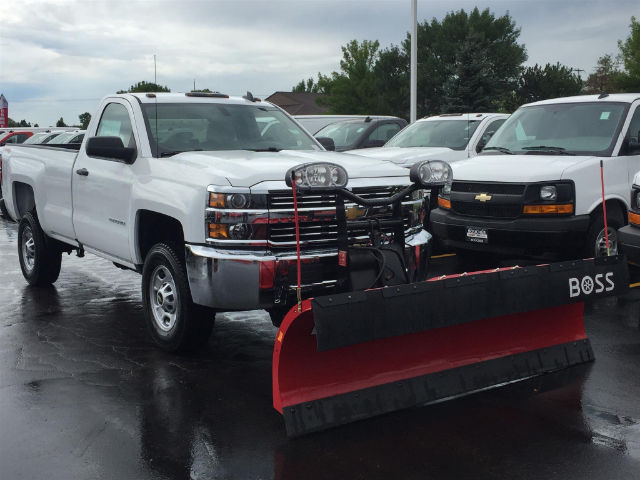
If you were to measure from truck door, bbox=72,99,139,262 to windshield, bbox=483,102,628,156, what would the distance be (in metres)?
4.66

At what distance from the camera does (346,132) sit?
51.0ft

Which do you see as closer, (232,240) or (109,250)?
(232,240)

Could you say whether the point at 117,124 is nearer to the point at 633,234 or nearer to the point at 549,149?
the point at 633,234

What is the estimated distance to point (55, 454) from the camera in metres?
4.25

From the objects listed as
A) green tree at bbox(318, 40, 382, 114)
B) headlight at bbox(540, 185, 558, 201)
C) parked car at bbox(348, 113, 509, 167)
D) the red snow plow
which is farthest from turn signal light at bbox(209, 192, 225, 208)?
green tree at bbox(318, 40, 382, 114)

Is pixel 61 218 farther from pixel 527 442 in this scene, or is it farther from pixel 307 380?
pixel 527 442

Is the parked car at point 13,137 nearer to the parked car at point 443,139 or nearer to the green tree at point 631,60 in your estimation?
the parked car at point 443,139

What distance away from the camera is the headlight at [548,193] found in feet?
26.5

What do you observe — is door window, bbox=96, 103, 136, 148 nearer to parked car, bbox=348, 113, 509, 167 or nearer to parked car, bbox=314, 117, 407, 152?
parked car, bbox=348, 113, 509, 167

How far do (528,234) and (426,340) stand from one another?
341 cm

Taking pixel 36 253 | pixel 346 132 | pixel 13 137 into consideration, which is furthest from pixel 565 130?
pixel 13 137

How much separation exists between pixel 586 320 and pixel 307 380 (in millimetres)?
3571

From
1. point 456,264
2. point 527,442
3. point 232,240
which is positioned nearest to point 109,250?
point 232,240

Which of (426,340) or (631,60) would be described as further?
(631,60)
